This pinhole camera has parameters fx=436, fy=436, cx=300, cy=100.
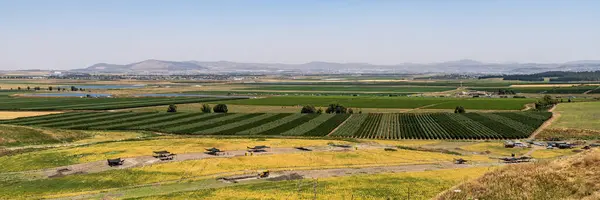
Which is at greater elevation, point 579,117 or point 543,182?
point 543,182

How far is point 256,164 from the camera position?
54.2 m

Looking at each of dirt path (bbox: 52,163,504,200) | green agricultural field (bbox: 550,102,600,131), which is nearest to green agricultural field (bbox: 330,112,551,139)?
green agricultural field (bbox: 550,102,600,131)

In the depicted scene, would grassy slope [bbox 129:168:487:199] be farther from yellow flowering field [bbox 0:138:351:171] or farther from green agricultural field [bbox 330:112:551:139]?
green agricultural field [bbox 330:112:551:139]

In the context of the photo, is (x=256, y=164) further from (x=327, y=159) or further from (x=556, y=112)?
(x=556, y=112)

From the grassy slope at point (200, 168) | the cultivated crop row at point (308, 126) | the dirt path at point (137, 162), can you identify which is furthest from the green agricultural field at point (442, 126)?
the grassy slope at point (200, 168)

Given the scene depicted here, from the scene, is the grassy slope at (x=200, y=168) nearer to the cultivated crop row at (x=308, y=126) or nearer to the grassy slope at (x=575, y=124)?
the cultivated crop row at (x=308, y=126)

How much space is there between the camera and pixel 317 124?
102 m

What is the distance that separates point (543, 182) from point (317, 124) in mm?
74358

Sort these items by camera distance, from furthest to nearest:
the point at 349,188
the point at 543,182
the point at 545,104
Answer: the point at 545,104 < the point at 349,188 < the point at 543,182

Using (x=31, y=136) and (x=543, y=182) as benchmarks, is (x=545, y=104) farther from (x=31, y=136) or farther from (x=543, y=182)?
(x=31, y=136)

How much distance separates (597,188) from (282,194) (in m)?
23.8

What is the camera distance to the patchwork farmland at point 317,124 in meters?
87.9

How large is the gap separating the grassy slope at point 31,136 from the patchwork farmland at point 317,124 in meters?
13.1

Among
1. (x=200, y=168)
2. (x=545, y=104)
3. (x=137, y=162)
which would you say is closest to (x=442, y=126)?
(x=545, y=104)
